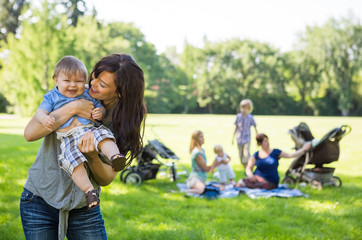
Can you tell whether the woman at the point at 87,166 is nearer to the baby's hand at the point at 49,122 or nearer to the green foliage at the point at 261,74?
the baby's hand at the point at 49,122

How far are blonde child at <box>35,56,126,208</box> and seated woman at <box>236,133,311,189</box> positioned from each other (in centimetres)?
526

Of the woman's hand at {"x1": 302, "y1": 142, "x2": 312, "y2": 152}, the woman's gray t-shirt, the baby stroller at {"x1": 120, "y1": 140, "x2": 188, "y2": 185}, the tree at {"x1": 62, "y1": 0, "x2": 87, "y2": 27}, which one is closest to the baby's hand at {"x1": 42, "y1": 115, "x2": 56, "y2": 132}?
the woman's gray t-shirt

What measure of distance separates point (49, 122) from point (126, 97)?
432 millimetres

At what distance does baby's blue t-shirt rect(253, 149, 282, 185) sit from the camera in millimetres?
6859

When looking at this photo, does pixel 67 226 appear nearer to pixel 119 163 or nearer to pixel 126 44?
pixel 119 163

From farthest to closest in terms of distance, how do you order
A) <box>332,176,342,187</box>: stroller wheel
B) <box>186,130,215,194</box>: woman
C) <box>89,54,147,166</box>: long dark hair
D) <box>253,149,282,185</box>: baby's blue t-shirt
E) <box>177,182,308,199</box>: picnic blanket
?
<box>332,176,342,187</box>: stroller wheel, <box>253,149,282,185</box>: baby's blue t-shirt, <box>186,130,215,194</box>: woman, <box>177,182,308,199</box>: picnic blanket, <box>89,54,147,166</box>: long dark hair

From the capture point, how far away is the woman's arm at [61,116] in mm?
1887

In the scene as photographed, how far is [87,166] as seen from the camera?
206cm

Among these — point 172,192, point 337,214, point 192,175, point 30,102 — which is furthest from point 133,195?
point 30,102

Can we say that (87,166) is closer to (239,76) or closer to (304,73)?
(239,76)

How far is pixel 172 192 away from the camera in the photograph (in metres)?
6.75

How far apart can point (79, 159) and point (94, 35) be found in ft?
104

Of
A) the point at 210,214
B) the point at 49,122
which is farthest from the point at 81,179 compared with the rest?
the point at 210,214

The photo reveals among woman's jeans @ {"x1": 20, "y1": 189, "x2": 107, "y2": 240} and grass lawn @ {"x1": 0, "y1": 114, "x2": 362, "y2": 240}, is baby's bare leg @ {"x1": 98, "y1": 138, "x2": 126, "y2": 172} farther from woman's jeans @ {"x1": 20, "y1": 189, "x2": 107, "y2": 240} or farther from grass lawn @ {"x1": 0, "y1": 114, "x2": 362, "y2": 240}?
grass lawn @ {"x1": 0, "y1": 114, "x2": 362, "y2": 240}
